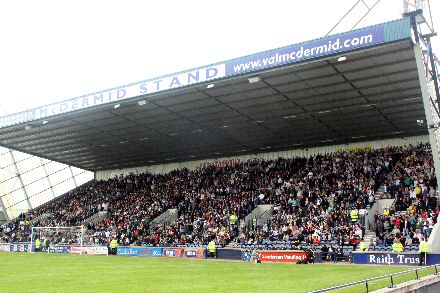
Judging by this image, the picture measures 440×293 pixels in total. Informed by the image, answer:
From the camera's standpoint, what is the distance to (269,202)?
128 ft

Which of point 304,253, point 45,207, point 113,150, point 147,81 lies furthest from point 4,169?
point 304,253

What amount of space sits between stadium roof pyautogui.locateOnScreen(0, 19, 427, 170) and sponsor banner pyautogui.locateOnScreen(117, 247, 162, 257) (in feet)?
32.2

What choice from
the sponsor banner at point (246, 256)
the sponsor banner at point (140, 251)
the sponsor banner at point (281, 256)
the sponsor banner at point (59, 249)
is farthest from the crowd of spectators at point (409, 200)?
the sponsor banner at point (59, 249)

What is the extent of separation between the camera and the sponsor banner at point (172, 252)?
3430 centimetres

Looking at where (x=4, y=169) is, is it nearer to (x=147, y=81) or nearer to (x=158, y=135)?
(x=158, y=135)

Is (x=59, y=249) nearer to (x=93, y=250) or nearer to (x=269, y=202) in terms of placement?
(x=93, y=250)

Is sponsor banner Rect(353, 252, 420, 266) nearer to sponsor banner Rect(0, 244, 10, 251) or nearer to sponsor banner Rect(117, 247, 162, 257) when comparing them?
sponsor banner Rect(117, 247, 162, 257)

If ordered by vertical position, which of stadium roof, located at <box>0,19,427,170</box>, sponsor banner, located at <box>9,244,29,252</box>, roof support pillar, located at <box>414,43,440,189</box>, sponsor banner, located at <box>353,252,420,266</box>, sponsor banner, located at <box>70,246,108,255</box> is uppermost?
stadium roof, located at <box>0,19,427,170</box>

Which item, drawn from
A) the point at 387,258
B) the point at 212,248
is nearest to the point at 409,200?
the point at 387,258

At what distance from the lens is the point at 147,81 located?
30.0 metres

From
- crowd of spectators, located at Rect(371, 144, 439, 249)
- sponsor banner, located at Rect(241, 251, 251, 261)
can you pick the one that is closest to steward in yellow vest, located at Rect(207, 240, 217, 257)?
sponsor banner, located at Rect(241, 251, 251, 261)

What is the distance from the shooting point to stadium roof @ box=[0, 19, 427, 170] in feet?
81.2

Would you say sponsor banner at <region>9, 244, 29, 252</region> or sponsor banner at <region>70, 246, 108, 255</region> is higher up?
sponsor banner at <region>9, 244, 29, 252</region>

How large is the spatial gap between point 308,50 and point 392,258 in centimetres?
1153
